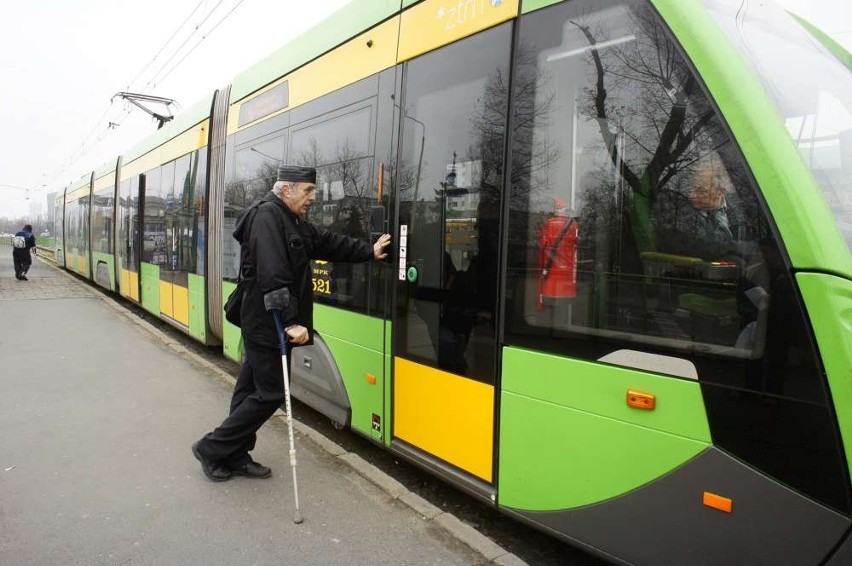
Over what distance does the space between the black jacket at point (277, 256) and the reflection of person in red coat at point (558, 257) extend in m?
1.33

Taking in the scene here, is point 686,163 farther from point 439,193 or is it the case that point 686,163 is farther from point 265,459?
point 265,459

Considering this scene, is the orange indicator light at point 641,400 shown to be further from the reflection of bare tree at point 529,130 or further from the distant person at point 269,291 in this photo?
the distant person at point 269,291

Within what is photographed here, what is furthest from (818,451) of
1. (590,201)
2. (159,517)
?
(159,517)

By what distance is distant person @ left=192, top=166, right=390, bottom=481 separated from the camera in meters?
3.29

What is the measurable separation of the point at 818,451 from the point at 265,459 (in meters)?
3.40

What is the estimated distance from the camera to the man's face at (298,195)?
11.6 feet

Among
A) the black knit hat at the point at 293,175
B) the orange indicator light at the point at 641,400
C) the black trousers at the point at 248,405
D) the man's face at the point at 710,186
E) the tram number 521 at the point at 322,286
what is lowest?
the black trousers at the point at 248,405

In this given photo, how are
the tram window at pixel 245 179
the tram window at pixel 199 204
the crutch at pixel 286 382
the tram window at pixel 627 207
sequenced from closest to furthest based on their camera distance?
1. the tram window at pixel 627 207
2. the crutch at pixel 286 382
3. the tram window at pixel 245 179
4. the tram window at pixel 199 204

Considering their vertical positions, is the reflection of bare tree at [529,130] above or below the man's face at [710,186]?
above

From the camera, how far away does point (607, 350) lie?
2441mm

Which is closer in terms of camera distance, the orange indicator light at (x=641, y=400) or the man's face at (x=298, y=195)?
the orange indicator light at (x=641, y=400)

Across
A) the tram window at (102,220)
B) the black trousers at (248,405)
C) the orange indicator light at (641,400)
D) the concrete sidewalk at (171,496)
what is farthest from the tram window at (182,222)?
the orange indicator light at (641,400)

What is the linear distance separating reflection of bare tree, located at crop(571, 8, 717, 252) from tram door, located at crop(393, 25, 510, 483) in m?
0.60

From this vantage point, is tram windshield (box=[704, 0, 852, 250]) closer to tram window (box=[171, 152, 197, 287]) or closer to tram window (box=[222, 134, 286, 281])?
tram window (box=[222, 134, 286, 281])
